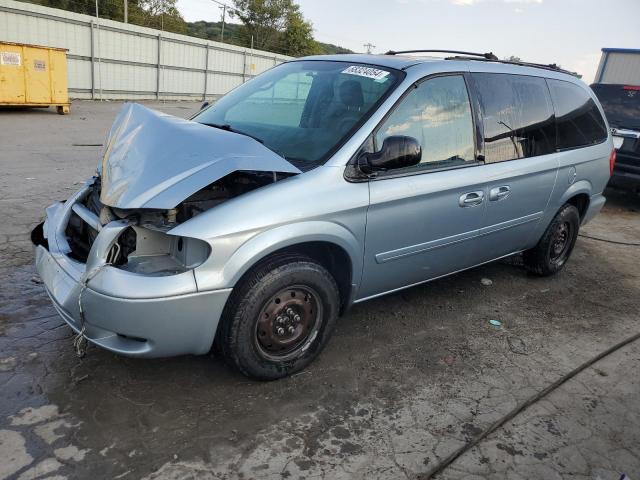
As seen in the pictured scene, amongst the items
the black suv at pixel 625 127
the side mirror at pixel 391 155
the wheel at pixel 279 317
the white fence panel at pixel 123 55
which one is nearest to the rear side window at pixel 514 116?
the side mirror at pixel 391 155

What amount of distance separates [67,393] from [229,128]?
187 cm

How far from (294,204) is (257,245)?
0.31 metres

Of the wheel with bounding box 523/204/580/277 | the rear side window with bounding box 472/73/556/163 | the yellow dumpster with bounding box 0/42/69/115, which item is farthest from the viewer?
the yellow dumpster with bounding box 0/42/69/115

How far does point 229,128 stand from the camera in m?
3.49

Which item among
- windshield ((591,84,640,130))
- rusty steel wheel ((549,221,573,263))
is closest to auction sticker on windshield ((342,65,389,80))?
rusty steel wheel ((549,221,573,263))

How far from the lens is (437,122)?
346cm

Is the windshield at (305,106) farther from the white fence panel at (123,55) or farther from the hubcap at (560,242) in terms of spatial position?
the white fence panel at (123,55)

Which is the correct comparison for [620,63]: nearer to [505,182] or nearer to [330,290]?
[505,182]

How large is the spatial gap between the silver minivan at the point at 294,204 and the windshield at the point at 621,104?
5024mm

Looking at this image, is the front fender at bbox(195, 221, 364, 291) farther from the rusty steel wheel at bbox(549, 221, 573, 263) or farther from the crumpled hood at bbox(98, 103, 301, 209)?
the rusty steel wheel at bbox(549, 221, 573, 263)

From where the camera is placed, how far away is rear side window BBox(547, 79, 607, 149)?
4523mm

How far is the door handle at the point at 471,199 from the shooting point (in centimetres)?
358

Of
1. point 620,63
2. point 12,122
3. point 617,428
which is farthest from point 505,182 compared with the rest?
point 620,63

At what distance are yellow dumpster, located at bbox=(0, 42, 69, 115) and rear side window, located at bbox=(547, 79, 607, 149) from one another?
13.8 meters
